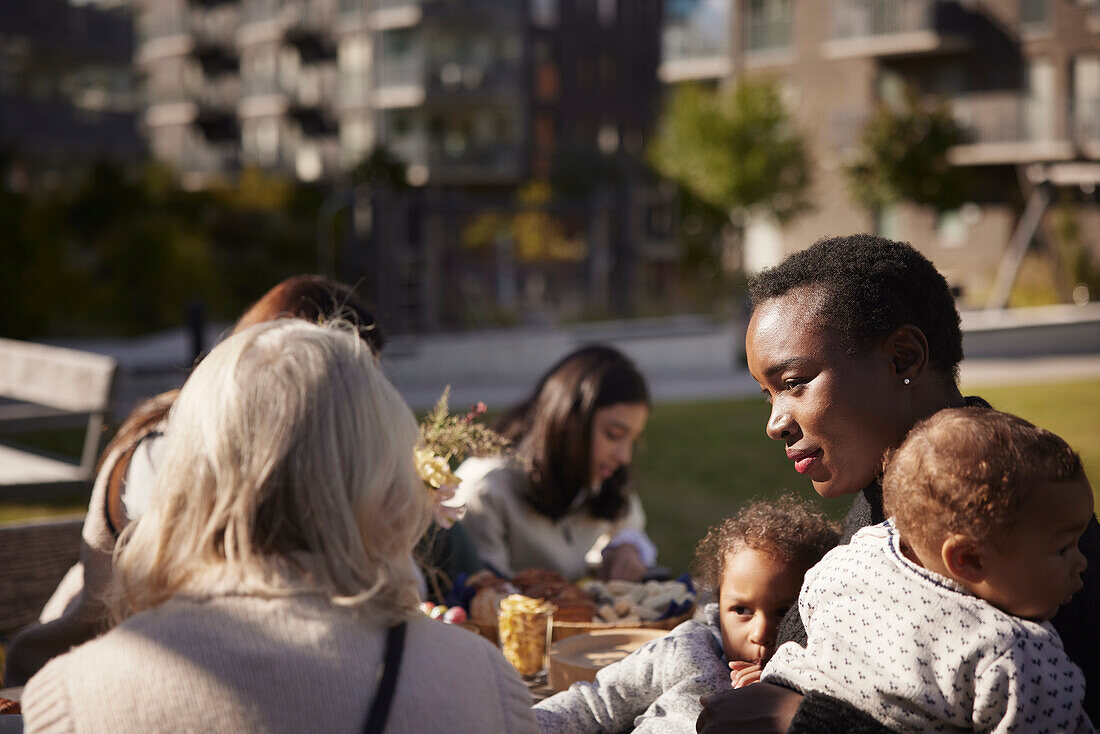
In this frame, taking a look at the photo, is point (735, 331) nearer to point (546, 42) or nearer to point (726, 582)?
point (726, 582)

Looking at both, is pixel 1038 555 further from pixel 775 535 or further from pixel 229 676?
pixel 229 676

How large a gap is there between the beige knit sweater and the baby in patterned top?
2.21 feet

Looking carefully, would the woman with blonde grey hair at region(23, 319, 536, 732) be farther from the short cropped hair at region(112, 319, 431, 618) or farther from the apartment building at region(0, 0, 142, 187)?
the apartment building at region(0, 0, 142, 187)

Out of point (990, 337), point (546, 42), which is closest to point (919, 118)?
point (990, 337)

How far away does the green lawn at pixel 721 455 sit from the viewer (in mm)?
8266

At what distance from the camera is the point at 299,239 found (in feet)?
82.3

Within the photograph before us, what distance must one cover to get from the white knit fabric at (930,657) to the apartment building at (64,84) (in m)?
27.7

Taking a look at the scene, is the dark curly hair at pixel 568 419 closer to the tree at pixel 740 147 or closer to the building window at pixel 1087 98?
the tree at pixel 740 147

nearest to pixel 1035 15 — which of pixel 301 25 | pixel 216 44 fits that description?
pixel 301 25

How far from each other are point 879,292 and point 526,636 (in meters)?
1.21

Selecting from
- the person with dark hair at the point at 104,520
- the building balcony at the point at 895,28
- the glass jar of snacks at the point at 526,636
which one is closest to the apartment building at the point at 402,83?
the building balcony at the point at 895,28

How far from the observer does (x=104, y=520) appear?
2.91 metres

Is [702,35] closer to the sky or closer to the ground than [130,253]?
closer to the sky

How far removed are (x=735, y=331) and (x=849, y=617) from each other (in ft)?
54.3
